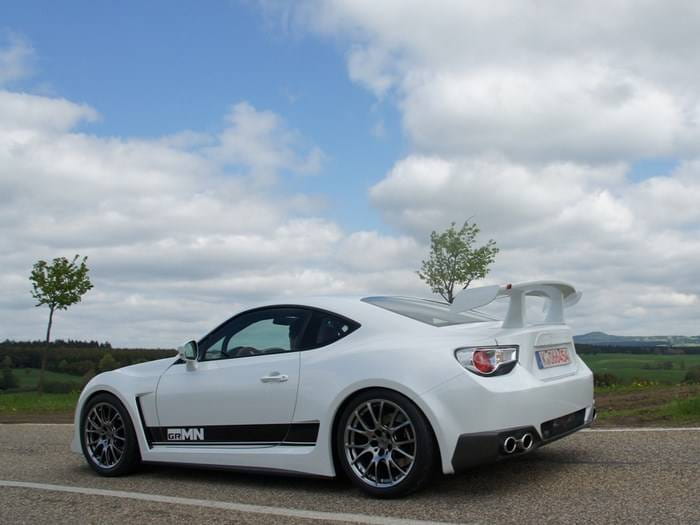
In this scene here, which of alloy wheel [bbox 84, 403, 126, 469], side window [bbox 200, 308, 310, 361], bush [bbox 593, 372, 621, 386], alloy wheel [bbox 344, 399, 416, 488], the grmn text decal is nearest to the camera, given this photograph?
alloy wheel [bbox 344, 399, 416, 488]

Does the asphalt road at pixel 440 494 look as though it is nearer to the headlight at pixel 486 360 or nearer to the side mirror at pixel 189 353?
the headlight at pixel 486 360

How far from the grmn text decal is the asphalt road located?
1.11 ft

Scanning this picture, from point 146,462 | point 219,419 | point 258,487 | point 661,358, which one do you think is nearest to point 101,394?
point 146,462

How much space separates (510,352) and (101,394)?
3.80 meters

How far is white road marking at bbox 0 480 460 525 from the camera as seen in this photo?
460 cm

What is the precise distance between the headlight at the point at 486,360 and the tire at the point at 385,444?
1.46 ft

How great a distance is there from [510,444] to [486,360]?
54cm

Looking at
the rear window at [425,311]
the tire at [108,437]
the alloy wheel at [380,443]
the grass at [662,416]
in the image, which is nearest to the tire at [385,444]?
the alloy wheel at [380,443]

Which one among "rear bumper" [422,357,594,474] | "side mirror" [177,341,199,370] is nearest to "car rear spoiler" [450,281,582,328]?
"rear bumper" [422,357,594,474]

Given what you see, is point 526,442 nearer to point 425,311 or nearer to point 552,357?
point 552,357

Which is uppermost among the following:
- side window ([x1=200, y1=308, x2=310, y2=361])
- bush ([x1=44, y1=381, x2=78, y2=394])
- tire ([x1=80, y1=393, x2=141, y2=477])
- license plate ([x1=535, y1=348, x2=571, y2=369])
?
side window ([x1=200, y1=308, x2=310, y2=361])

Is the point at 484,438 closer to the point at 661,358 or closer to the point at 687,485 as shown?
the point at 687,485

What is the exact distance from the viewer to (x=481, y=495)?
515cm

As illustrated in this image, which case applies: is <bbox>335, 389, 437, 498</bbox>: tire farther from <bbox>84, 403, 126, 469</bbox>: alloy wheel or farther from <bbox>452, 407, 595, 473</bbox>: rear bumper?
<bbox>84, 403, 126, 469</bbox>: alloy wheel
